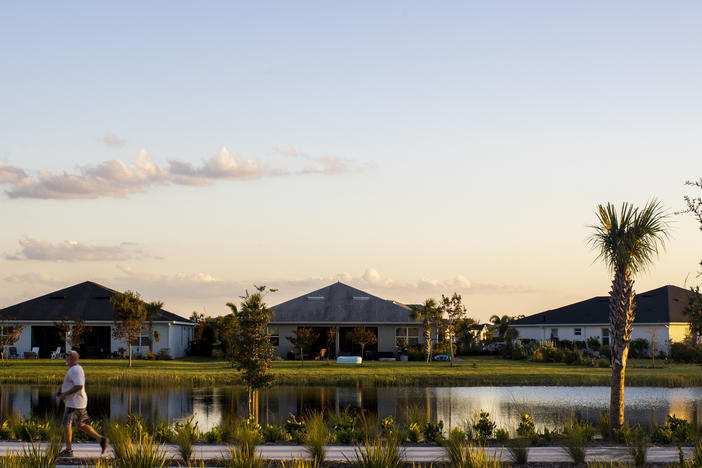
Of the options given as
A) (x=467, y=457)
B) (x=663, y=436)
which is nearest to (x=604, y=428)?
(x=663, y=436)

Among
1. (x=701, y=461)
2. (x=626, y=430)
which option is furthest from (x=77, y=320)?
(x=701, y=461)

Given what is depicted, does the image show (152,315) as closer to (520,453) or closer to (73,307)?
(73,307)

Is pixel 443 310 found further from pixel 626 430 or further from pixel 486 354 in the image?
pixel 626 430

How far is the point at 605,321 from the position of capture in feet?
195

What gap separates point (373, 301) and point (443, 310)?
10.1 metres

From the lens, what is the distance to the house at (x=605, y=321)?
Answer: 56.6 metres

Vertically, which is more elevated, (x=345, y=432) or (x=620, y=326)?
(x=620, y=326)

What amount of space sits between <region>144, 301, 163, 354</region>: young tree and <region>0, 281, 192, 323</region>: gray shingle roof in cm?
84

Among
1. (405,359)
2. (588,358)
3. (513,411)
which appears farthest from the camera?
(405,359)

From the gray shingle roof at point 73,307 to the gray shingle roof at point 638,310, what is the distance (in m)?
28.6

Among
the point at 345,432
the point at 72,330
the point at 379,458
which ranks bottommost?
the point at 345,432

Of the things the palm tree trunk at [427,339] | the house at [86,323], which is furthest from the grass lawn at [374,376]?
the house at [86,323]

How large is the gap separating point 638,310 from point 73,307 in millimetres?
39942

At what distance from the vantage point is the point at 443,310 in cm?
5181
